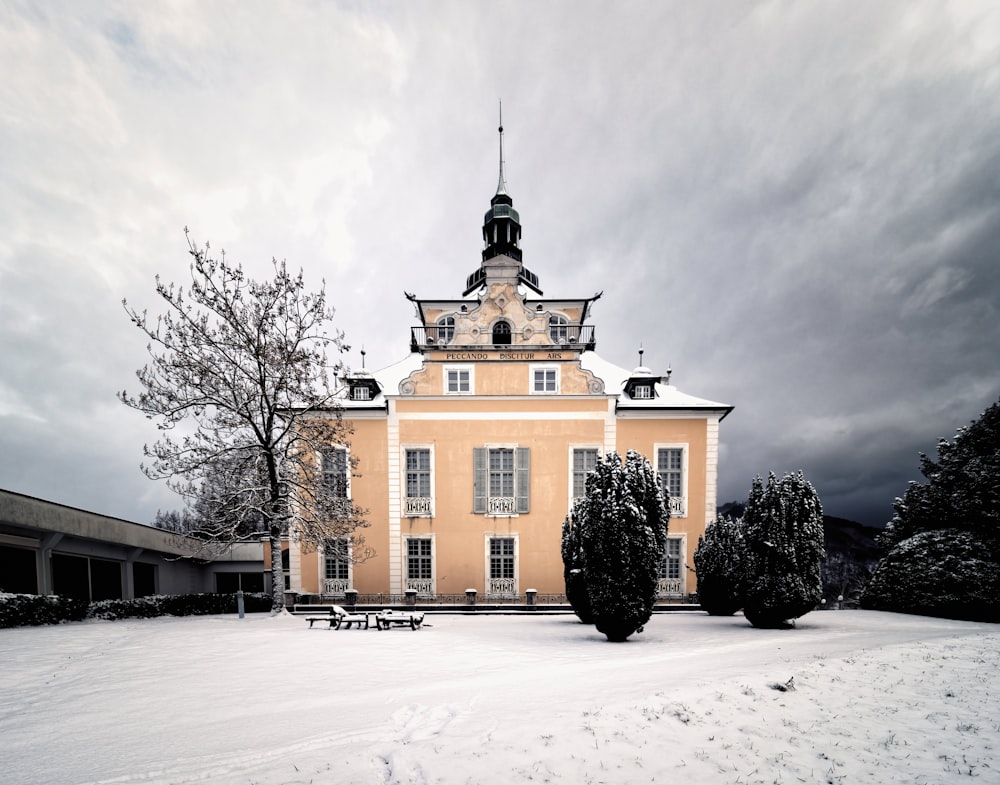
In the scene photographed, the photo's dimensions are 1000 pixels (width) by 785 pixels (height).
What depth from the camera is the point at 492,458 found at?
22641mm

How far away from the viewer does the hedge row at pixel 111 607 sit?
13.1m

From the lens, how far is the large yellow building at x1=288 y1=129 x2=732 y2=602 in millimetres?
21781

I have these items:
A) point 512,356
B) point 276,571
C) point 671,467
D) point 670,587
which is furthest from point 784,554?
point 276,571

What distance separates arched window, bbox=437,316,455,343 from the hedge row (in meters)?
16.4

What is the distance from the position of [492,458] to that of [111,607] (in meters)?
16.1

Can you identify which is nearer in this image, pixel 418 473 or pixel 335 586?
pixel 335 586

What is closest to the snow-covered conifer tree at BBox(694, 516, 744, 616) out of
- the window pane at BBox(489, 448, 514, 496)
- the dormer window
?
the dormer window

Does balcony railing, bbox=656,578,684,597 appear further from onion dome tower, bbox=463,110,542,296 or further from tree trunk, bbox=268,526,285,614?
onion dome tower, bbox=463,110,542,296

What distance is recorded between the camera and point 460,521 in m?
22.1

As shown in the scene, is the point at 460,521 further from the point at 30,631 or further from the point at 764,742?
the point at 764,742

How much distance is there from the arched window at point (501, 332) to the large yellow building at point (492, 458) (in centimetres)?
48

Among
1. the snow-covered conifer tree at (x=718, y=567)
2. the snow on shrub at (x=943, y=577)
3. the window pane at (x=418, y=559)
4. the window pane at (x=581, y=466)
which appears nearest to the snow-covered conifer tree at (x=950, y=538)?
the snow on shrub at (x=943, y=577)

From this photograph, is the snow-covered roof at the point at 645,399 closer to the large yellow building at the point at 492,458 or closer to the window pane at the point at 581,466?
the large yellow building at the point at 492,458

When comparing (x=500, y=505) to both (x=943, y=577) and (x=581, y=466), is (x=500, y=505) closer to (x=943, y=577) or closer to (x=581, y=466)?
(x=581, y=466)
